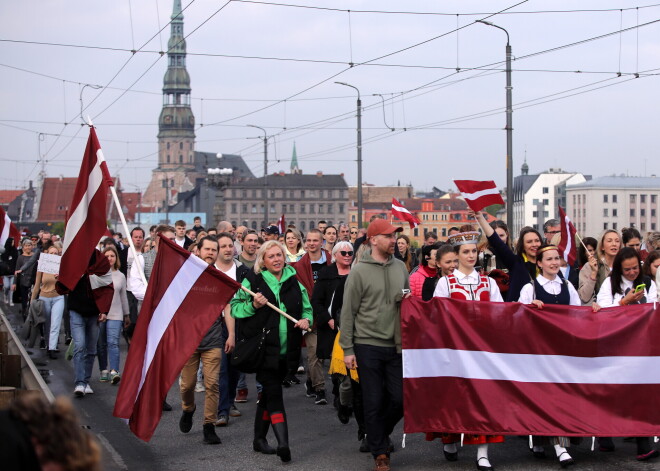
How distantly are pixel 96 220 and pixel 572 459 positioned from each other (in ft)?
16.6

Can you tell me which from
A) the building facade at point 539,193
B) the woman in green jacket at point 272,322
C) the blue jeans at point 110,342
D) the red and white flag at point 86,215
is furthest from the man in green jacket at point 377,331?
the building facade at point 539,193

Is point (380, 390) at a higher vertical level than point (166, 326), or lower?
lower

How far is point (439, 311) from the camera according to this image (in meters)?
8.15

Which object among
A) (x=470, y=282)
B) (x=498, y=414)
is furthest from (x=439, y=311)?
(x=498, y=414)

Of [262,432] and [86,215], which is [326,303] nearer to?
[262,432]

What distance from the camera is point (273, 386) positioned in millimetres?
8477

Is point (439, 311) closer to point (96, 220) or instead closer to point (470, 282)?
point (470, 282)

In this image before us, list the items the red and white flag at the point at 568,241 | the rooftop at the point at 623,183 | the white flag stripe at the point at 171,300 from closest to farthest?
the white flag stripe at the point at 171,300 → the red and white flag at the point at 568,241 → the rooftop at the point at 623,183

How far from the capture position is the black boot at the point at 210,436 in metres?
9.05

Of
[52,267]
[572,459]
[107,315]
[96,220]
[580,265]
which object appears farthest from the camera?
[52,267]

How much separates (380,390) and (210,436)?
1845 millimetres

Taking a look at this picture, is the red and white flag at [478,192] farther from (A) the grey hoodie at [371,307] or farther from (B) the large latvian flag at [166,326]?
(B) the large latvian flag at [166,326]

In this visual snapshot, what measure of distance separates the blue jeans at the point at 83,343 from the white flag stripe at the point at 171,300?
3.65 m

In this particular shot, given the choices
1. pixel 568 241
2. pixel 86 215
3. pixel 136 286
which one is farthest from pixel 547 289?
pixel 136 286
